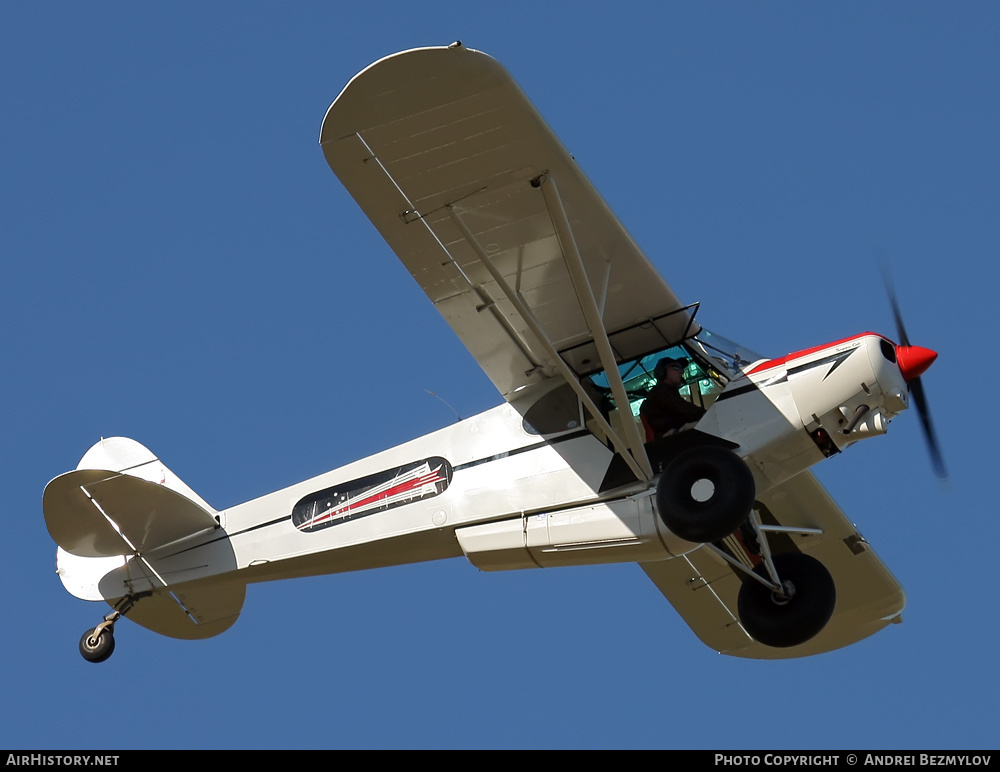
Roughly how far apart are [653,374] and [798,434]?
1090mm

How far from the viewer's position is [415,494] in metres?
10.4

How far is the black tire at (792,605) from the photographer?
1043 cm

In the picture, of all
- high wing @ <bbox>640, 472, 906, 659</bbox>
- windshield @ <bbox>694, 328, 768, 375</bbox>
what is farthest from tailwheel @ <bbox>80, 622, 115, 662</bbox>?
windshield @ <bbox>694, 328, 768, 375</bbox>

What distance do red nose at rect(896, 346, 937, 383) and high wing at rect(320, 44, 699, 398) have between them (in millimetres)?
1474

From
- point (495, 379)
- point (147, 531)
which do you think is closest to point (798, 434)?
point (495, 379)

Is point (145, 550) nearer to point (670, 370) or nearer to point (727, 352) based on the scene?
point (670, 370)

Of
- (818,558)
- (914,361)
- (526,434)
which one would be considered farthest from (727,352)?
(818,558)

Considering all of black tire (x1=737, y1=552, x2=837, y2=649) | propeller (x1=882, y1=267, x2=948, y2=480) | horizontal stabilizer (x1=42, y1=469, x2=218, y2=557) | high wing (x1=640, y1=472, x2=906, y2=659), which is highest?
horizontal stabilizer (x1=42, y1=469, x2=218, y2=557)

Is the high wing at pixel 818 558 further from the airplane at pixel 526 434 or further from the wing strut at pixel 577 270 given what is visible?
the wing strut at pixel 577 270

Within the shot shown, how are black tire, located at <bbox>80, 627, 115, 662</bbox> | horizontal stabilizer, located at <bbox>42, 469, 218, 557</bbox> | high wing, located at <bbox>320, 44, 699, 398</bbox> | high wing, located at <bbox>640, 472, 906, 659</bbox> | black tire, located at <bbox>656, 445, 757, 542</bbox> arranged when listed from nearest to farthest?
high wing, located at <bbox>320, 44, 699, 398</bbox>, black tire, located at <bbox>656, 445, 757, 542</bbox>, horizontal stabilizer, located at <bbox>42, 469, 218, 557</bbox>, black tire, located at <bbox>80, 627, 115, 662</bbox>, high wing, located at <bbox>640, 472, 906, 659</bbox>

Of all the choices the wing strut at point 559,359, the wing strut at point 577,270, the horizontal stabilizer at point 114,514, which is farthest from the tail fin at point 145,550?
the wing strut at point 577,270

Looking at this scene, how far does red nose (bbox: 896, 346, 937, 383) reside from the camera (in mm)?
9547

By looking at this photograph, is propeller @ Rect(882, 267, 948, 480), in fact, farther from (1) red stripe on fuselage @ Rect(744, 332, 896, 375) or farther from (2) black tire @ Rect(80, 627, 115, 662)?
(2) black tire @ Rect(80, 627, 115, 662)

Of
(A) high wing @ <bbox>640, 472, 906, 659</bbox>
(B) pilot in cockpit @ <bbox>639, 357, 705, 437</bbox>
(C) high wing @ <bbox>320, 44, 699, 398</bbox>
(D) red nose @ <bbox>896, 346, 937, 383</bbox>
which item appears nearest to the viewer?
(C) high wing @ <bbox>320, 44, 699, 398</bbox>
